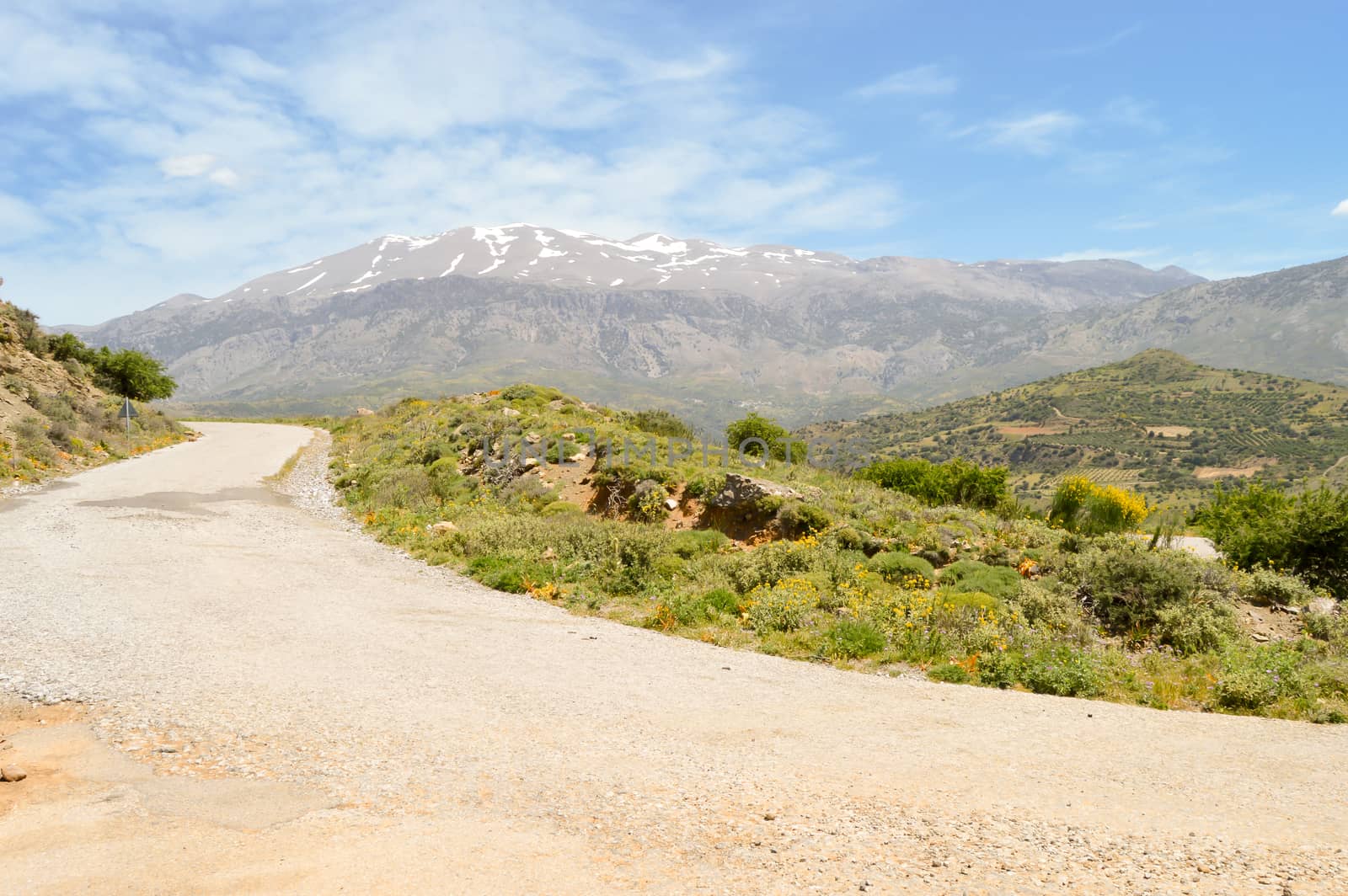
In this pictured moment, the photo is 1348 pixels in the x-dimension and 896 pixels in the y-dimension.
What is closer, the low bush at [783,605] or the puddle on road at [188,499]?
the low bush at [783,605]

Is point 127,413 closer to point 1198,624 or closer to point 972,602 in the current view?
point 972,602

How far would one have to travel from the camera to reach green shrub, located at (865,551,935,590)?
12789mm

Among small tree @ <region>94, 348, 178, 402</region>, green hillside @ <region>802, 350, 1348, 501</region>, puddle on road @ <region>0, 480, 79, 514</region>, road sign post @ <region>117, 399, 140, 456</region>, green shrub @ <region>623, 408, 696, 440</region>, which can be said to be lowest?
green hillside @ <region>802, 350, 1348, 501</region>

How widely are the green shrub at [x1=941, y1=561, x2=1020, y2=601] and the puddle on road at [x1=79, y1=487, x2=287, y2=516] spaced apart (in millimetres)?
17534

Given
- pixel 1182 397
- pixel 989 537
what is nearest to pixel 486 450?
pixel 989 537

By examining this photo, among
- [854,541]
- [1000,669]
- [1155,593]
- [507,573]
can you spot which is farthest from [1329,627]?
[507,573]

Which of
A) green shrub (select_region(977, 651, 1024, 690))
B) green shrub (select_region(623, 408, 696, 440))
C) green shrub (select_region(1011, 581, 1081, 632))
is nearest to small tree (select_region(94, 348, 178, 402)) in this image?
A: green shrub (select_region(623, 408, 696, 440))

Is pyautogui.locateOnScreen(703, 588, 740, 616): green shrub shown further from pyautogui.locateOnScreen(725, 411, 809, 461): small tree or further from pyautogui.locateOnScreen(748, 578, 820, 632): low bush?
pyautogui.locateOnScreen(725, 411, 809, 461): small tree

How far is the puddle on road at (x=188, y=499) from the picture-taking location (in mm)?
17953

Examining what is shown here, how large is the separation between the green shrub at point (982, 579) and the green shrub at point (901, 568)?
0.32m

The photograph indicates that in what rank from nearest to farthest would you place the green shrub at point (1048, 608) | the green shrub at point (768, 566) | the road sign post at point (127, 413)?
1. the green shrub at point (1048, 608)
2. the green shrub at point (768, 566)
3. the road sign post at point (127, 413)

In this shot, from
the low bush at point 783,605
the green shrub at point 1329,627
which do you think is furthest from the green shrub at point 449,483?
the green shrub at point 1329,627

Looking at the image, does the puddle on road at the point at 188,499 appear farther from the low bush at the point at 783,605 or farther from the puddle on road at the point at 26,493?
the low bush at the point at 783,605

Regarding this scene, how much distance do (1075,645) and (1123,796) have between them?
501 centimetres
